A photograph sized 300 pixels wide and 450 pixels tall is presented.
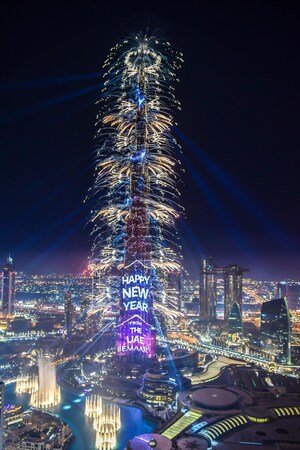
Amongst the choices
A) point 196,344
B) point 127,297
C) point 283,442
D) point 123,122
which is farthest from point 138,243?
point 196,344

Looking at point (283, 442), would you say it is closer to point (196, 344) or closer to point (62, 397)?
point (62, 397)

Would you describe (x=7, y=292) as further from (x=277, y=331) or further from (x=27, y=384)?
(x=277, y=331)

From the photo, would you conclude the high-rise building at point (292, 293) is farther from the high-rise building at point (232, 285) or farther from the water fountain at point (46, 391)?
the water fountain at point (46, 391)

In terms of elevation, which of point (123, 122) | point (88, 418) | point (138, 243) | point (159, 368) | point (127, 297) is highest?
point (123, 122)

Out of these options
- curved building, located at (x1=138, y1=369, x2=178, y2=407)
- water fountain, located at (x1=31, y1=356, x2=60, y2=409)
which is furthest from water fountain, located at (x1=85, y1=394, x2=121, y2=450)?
water fountain, located at (x1=31, y1=356, x2=60, y2=409)

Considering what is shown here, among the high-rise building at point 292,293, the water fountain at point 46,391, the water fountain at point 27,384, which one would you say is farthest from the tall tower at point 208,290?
the water fountain at point 46,391

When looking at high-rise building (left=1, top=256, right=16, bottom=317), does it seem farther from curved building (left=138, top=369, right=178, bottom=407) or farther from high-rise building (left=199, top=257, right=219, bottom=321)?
curved building (left=138, top=369, right=178, bottom=407)
